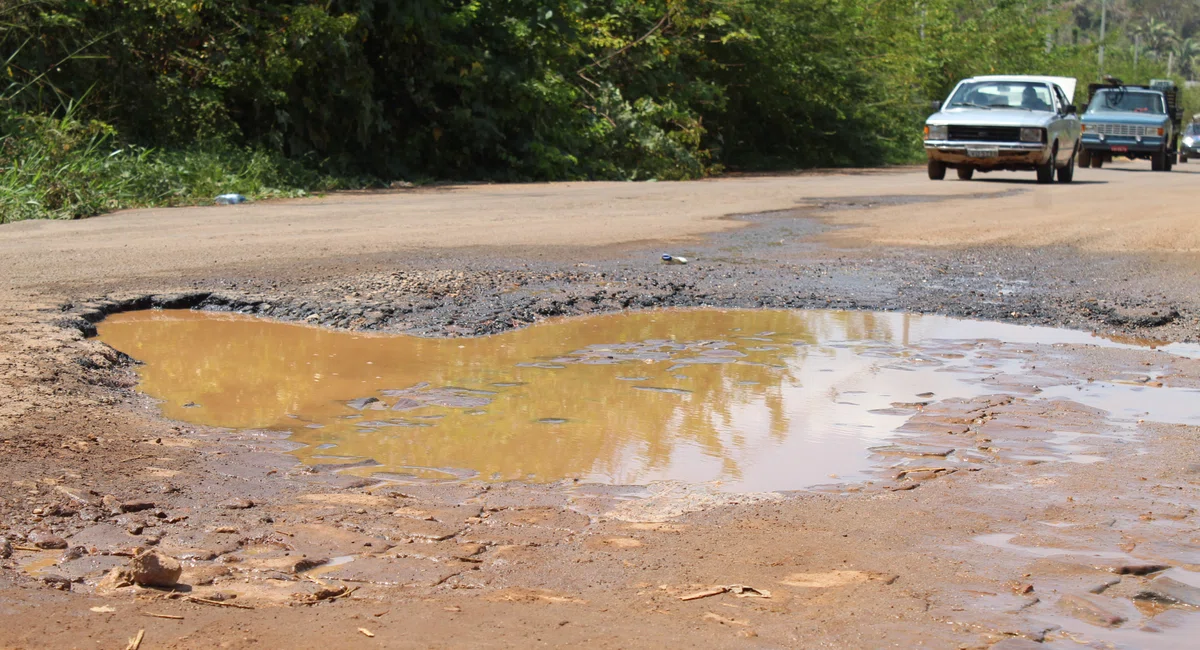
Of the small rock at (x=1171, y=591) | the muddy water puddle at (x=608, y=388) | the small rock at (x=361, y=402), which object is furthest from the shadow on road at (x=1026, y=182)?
the small rock at (x=1171, y=591)

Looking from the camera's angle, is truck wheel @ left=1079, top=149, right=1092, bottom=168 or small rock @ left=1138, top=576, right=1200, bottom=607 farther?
truck wheel @ left=1079, top=149, right=1092, bottom=168

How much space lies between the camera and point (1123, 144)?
2862 centimetres

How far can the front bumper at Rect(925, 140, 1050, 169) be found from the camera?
63.1 ft

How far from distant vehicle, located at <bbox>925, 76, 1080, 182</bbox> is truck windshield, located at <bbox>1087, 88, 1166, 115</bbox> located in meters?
10.00

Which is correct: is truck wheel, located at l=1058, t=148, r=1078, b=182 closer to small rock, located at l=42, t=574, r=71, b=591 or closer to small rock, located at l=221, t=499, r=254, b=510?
small rock, located at l=221, t=499, r=254, b=510

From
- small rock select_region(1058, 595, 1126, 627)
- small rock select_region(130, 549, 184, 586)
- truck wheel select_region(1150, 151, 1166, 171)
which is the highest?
small rock select_region(130, 549, 184, 586)

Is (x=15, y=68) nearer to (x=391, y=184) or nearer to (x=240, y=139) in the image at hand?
(x=240, y=139)

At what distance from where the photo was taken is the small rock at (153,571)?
123 inches

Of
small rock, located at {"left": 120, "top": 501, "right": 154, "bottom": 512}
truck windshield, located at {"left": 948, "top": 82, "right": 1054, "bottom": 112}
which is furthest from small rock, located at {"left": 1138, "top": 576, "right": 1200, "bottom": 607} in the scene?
truck windshield, located at {"left": 948, "top": 82, "right": 1054, "bottom": 112}

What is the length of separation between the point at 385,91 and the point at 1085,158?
17218mm

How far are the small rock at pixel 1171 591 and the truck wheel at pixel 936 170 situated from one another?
58.1ft

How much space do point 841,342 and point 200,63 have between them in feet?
44.7

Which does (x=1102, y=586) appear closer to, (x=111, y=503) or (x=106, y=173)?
(x=111, y=503)

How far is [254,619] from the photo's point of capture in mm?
2984
